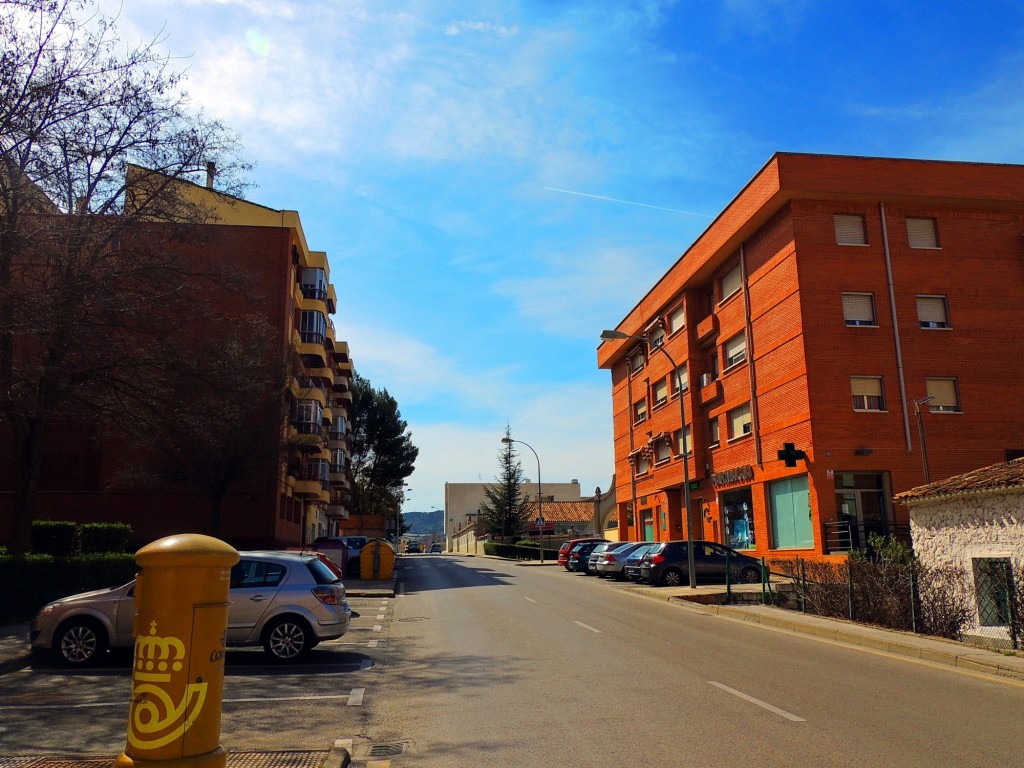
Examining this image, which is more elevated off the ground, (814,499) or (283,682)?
(814,499)

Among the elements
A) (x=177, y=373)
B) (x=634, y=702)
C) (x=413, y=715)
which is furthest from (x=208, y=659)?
(x=177, y=373)

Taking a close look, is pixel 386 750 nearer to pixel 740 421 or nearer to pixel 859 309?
pixel 859 309

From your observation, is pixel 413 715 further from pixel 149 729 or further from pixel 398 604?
pixel 398 604

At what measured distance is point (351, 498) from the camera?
256 ft

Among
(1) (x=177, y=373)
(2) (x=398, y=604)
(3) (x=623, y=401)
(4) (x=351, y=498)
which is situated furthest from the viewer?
(4) (x=351, y=498)

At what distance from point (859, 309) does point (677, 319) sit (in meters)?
12.7

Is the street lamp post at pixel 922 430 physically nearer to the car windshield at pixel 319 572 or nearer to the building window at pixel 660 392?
the building window at pixel 660 392

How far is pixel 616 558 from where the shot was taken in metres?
30.5

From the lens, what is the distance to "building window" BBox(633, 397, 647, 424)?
47750 mm

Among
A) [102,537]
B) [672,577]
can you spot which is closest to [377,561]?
[102,537]

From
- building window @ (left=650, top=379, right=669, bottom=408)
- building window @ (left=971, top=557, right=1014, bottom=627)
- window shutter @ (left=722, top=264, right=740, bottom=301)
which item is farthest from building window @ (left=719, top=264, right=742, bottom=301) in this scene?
building window @ (left=971, top=557, right=1014, bottom=627)

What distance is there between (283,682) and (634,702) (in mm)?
4281

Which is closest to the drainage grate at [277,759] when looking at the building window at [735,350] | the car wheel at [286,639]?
the car wheel at [286,639]

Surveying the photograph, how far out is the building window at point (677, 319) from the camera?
40375 millimetres
